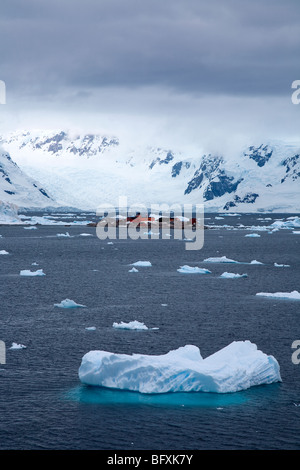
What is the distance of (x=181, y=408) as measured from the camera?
65.3 ft

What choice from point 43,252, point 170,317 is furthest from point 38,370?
point 43,252

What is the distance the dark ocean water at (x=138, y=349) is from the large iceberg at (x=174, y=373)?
325mm

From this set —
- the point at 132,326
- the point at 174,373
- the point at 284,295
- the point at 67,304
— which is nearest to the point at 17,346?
the point at 132,326

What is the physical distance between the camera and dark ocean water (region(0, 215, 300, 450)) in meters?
18.1

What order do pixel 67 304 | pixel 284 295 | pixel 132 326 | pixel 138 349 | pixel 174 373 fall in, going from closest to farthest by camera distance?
pixel 174 373, pixel 138 349, pixel 132 326, pixel 67 304, pixel 284 295

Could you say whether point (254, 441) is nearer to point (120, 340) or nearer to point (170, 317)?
point (120, 340)

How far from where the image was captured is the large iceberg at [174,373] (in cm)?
2109

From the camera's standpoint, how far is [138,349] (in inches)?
1054

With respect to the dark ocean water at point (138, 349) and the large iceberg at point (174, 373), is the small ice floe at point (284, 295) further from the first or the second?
the large iceberg at point (174, 373)

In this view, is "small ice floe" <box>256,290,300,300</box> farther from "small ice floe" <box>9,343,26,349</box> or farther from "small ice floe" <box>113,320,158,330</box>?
"small ice floe" <box>9,343,26,349</box>

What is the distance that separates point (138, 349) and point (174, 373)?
5817 millimetres

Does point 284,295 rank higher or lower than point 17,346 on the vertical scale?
lower

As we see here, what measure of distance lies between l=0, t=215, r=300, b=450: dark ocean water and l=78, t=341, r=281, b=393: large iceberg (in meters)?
0.32

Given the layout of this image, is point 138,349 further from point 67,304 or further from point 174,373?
point 67,304
